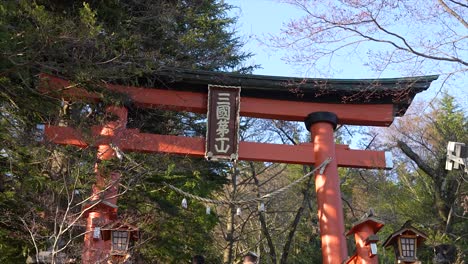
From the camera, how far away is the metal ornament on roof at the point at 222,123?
8969 mm

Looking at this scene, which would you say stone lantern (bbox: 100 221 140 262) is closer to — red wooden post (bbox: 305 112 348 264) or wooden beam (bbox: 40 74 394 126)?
→ wooden beam (bbox: 40 74 394 126)

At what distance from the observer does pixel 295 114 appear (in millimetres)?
9719

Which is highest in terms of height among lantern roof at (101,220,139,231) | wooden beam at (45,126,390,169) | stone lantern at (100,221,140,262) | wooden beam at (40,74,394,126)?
wooden beam at (40,74,394,126)

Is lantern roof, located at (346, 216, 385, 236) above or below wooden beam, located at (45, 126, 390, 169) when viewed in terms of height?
below

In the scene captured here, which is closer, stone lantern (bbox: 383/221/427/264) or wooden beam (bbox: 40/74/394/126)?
stone lantern (bbox: 383/221/427/264)

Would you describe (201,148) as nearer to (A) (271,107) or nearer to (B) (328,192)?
(A) (271,107)

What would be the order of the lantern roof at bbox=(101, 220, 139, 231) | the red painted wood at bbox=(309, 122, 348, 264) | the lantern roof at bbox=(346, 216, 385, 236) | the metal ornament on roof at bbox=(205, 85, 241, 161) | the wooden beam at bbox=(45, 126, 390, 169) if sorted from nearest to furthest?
the lantern roof at bbox=(101, 220, 139, 231) → the lantern roof at bbox=(346, 216, 385, 236) → the wooden beam at bbox=(45, 126, 390, 169) → the red painted wood at bbox=(309, 122, 348, 264) → the metal ornament on roof at bbox=(205, 85, 241, 161)

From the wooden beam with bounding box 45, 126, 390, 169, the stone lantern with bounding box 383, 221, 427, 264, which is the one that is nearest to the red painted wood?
the wooden beam with bounding box 45, 126, 390, 169

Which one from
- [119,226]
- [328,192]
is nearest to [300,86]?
[328,192]

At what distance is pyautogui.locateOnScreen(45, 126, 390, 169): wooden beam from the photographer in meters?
8.53

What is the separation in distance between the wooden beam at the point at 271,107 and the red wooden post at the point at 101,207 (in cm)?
97

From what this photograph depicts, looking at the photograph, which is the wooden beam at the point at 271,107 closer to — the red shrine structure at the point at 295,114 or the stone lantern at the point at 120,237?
the red shrine structure at the point at 295,114

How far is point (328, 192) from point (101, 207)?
3912 mm

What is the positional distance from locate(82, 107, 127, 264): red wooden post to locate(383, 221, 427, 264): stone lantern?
4.31 metres
